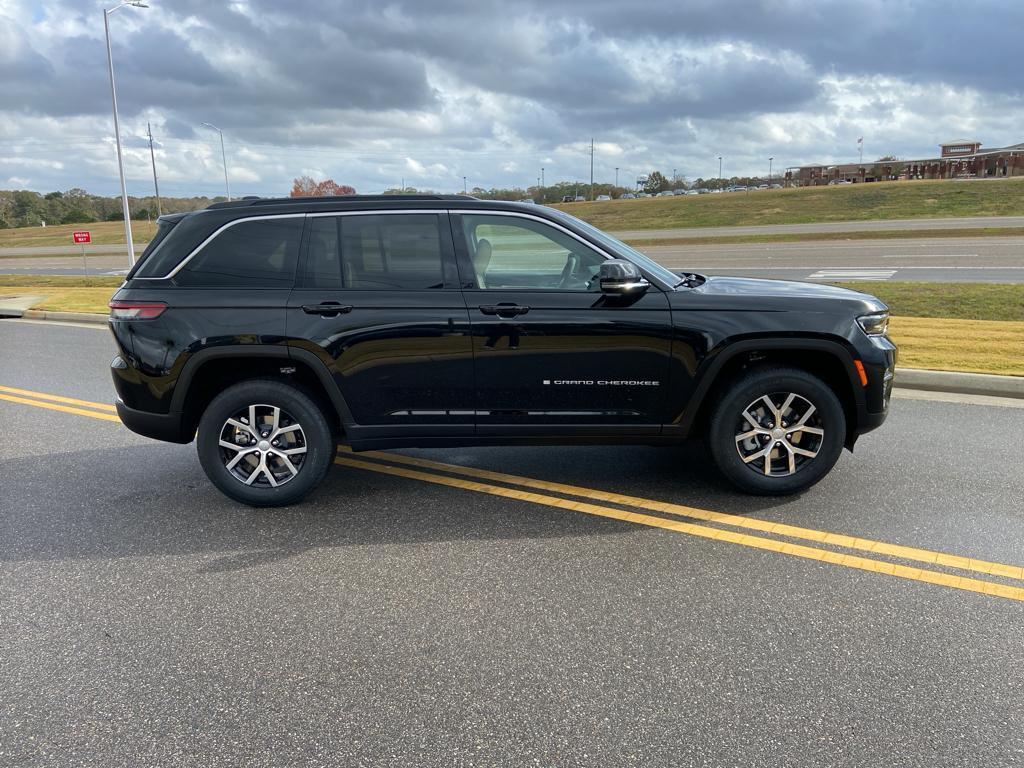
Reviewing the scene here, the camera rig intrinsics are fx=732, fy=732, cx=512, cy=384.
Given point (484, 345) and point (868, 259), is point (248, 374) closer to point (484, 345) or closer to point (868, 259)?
point (484, 345)

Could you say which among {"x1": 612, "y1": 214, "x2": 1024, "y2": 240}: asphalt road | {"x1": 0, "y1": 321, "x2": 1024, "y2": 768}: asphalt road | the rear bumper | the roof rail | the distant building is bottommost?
{"x1": 0, "y1": 321, "x2": 1024, "y2": 768}: asphalt road

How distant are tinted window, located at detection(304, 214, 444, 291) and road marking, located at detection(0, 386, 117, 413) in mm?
4016

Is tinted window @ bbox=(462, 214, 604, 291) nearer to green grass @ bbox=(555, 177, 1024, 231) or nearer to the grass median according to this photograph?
the grass median

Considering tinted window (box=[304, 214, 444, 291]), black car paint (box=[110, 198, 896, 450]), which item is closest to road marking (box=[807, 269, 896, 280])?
black car paint (box=[110, 198, 896, 450])

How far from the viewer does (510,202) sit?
459 centimetres

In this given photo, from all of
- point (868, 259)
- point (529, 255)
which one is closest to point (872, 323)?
point (529, 255)

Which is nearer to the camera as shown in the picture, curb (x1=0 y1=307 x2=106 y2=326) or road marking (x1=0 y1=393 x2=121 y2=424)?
road marking (x1=0 y1=393 x2=121 y2=424)

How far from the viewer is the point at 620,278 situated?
425 centimetres

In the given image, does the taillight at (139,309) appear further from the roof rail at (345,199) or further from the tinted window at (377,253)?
the tinted window at (377,253)

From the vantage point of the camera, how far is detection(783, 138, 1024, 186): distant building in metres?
68.1

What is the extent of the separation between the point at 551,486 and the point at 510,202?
1880 millimetres

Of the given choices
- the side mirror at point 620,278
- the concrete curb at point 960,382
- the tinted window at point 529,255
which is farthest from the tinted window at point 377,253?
the concrete curb at point 960,382

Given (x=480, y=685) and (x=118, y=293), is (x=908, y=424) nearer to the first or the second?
(x=480, y=685)

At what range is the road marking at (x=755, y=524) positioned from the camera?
12.1 feet
